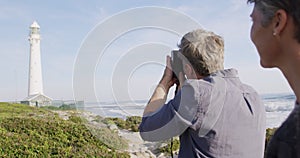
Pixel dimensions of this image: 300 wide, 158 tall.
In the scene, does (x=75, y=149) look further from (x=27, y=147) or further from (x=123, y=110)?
(x=123, y=110)

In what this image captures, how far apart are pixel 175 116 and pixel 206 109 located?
0.13m

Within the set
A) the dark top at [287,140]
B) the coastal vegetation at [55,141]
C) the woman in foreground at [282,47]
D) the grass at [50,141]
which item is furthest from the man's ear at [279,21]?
the grass at [50,141]

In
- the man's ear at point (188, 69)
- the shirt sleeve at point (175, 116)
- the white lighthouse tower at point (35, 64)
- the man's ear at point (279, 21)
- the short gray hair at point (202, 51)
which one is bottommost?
the shirt sleeve at point (175, 116)

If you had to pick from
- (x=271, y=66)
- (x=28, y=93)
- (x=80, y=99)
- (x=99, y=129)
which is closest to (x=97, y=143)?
(x=99, y=129)

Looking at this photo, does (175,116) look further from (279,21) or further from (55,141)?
(55,141)

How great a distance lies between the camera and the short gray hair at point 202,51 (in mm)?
1740

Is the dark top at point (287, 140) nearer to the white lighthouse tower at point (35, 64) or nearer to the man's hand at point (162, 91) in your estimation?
the man's hand at point (162, 91)

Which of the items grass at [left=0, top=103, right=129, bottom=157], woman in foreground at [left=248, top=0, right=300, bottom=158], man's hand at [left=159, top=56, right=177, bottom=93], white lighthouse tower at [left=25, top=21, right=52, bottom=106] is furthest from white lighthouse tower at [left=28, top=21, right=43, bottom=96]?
woman in foreground at [left=248, top=0, right=300, bottom=158]

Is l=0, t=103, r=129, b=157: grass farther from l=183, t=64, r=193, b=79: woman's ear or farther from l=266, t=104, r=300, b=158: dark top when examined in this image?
l=266, t=104, r=300, b=158: dark top

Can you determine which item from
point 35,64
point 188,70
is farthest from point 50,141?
point 35,64

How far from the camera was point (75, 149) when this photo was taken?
662cm

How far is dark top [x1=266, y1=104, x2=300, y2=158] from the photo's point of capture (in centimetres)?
64

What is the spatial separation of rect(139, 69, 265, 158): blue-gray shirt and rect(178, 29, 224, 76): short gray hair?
5cm

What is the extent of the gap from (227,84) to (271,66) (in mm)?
918
